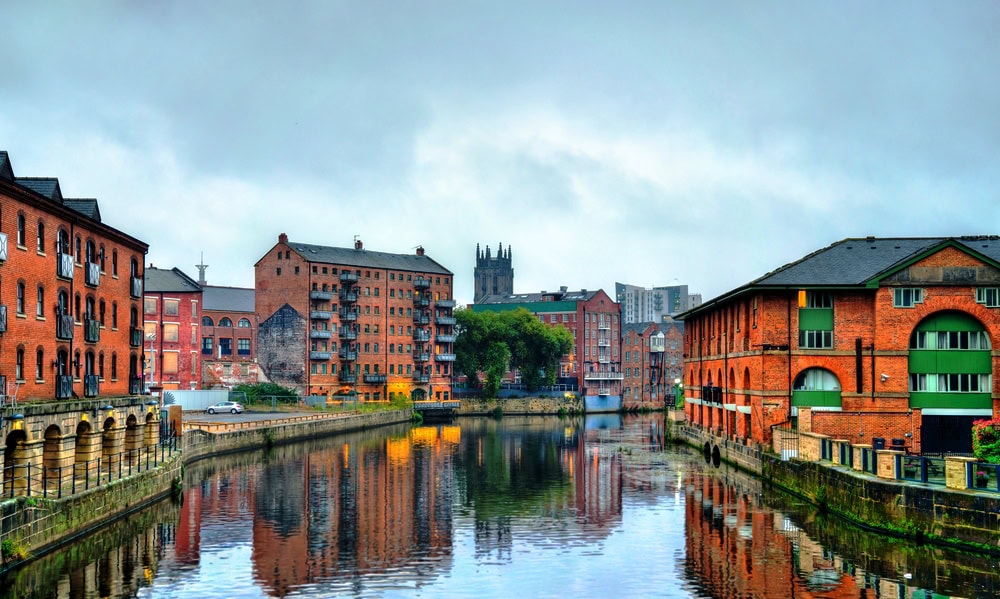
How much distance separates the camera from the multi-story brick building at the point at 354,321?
116000 mm

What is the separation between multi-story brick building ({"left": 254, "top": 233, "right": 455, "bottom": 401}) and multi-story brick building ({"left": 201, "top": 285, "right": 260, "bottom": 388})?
1518 millimetres

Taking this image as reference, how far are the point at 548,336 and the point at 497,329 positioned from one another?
7.32m

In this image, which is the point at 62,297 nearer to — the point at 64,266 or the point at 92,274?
the point at 64,266

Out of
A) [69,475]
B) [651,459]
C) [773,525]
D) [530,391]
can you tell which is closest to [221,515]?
[69,475]

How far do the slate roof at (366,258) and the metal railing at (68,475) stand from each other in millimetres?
73028

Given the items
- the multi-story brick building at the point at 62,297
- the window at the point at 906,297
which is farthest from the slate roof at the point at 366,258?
the window at the point at 906,297

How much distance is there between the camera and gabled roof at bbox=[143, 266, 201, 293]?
98.6m

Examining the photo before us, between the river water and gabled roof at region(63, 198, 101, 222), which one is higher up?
gabled roof at region(63, 198, 101, 222)

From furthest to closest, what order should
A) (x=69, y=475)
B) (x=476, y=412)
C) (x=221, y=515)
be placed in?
(x=476, y=412) → (x=221, y=515) → (x=69, y=475)

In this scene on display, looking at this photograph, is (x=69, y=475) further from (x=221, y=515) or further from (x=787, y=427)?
(x=787, y=427)

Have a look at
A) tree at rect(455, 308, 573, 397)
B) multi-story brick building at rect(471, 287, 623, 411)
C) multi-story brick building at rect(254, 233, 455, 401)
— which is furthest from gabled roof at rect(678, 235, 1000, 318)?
multi-story brick building at rect(471, 287, 623, 411)

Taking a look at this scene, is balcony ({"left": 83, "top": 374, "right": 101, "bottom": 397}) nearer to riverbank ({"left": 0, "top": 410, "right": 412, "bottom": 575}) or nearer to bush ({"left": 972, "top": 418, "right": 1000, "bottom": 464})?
riverbank ({"left": 0, "top": 410, "right": 412, "bottom": 575})

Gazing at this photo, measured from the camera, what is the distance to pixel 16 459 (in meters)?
33.2

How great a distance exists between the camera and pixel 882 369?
5091 cm
